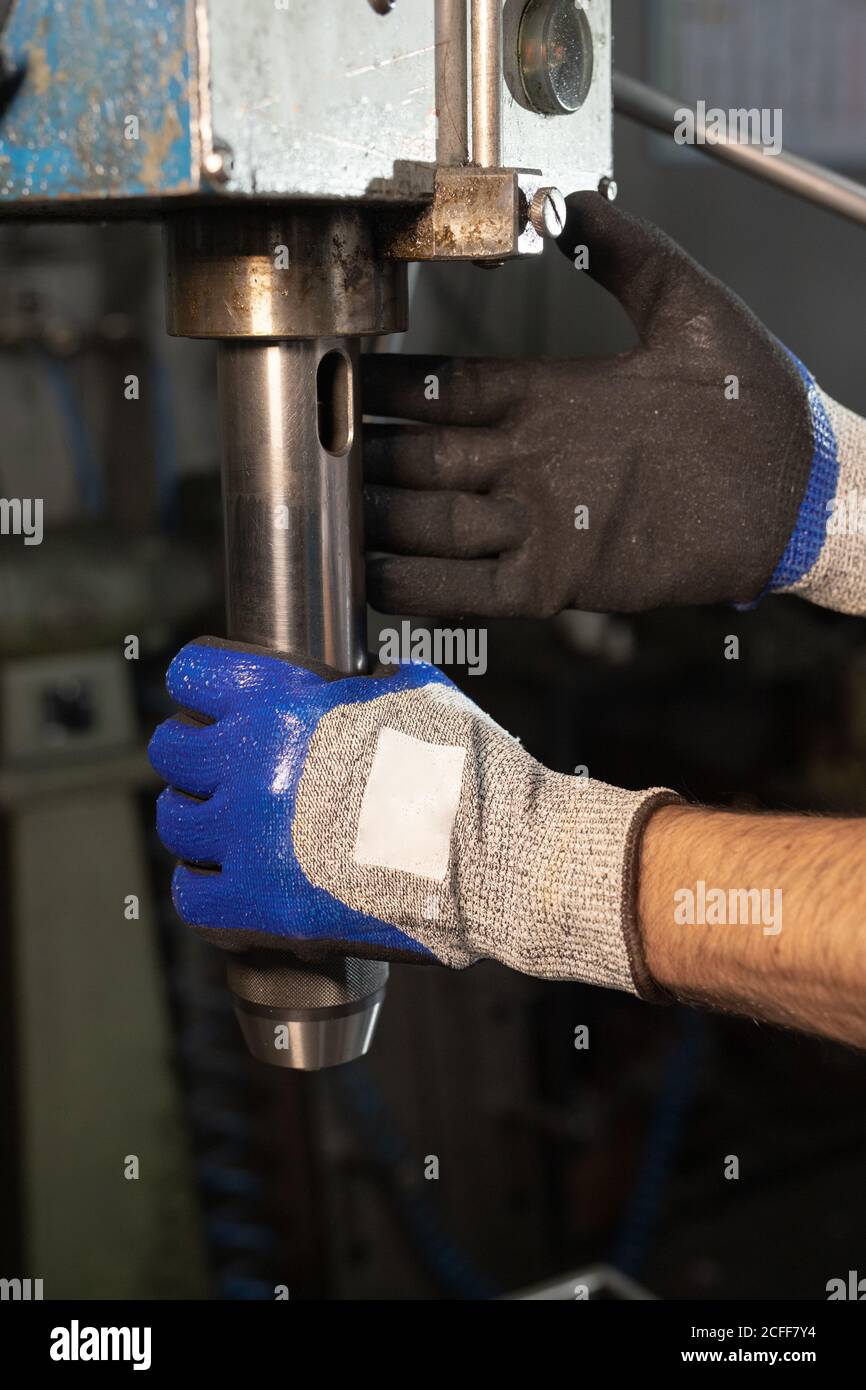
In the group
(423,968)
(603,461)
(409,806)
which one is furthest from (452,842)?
(423,968)

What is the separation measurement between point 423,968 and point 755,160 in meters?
0.99

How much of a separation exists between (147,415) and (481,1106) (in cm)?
85

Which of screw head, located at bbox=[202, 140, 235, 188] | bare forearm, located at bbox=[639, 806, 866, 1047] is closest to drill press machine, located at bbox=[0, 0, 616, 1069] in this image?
screw head, located at bbox=[202, 140, 235, 188]

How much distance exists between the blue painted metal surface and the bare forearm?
357mm

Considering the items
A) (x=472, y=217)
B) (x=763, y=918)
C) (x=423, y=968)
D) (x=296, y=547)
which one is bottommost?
(x=423, y=968)

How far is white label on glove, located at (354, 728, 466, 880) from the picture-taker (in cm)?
66

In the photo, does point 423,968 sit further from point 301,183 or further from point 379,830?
point 301,183

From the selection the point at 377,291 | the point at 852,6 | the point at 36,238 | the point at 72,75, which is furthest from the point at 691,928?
the point at 852,6

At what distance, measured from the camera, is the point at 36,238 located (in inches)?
55.6

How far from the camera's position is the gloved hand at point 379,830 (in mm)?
652

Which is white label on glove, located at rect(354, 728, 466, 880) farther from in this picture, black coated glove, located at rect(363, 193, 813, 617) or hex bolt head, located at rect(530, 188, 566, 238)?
hex bolt head, located at rect(530, 188, 566, 238)

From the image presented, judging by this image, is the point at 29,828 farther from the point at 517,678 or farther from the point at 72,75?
the point at 72,75

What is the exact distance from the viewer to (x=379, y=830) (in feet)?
2.17

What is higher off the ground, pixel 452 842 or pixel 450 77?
pixel 450 77
